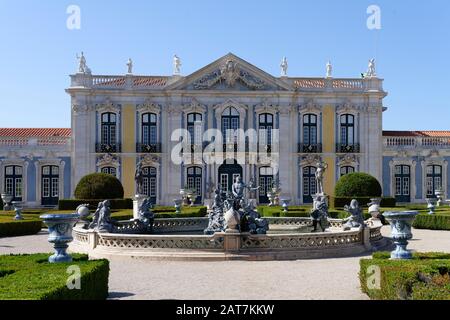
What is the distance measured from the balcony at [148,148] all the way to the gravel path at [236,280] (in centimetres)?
2294

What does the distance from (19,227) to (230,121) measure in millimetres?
18197

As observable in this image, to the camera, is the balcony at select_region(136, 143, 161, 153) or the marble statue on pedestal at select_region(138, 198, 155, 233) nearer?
the marble statue on pedestal at select_region(138, 198, 155, 233)

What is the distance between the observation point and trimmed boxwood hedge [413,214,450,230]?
2072cm

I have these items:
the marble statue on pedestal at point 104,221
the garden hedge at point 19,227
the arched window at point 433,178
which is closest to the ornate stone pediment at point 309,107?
the arched window at point 433,178

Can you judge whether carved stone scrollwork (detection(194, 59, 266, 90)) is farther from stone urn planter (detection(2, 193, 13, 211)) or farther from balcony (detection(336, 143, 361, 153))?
stone urn planter (detection(2, 193, 13, 211))

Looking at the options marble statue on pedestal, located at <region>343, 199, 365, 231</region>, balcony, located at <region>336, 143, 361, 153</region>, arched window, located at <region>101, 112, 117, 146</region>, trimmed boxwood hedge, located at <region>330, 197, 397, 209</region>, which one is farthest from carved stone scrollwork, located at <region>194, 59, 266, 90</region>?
marble statue on pedestal, located at <region>343, 199, 365, 231</region>

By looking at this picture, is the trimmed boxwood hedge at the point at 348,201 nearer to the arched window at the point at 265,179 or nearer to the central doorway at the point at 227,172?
the arched window at the point at 265,179

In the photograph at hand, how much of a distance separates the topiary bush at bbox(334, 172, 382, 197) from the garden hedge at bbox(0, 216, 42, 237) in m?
15.9

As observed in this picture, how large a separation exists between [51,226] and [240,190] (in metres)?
6.49

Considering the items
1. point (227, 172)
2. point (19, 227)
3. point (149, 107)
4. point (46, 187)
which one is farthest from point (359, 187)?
point (46, 187)

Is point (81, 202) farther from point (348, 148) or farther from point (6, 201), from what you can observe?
point (348, 148)
